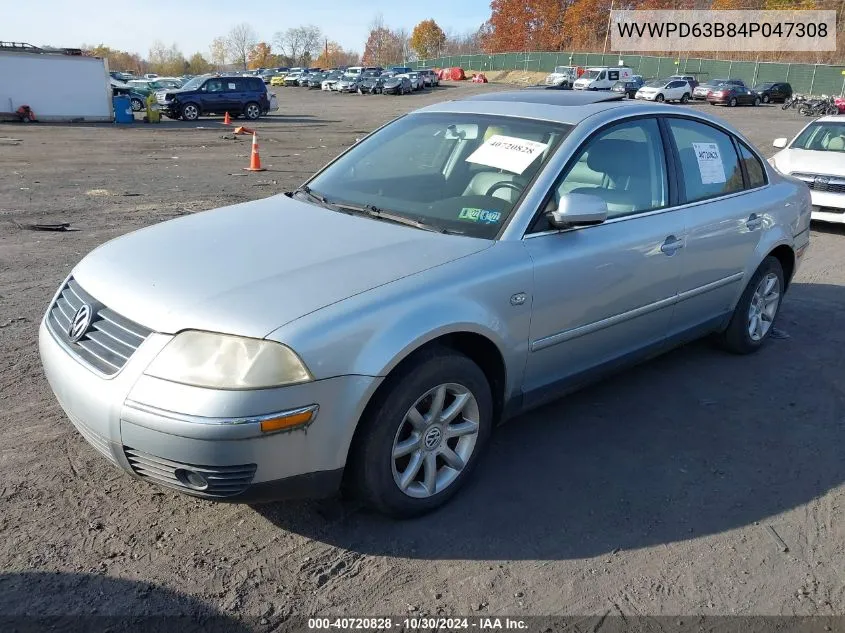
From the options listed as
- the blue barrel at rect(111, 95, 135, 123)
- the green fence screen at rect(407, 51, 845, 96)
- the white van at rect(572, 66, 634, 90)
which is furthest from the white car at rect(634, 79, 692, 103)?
the blue barrel at rect(111, 95, 135, 123)

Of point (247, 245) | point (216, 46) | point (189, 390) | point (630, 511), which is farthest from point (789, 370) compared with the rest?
point (216, 46)

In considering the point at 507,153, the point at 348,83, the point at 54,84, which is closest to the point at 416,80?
the point at 348,83

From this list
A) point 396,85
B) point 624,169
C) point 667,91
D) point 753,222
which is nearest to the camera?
point 624,169

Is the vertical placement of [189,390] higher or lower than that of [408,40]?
lower

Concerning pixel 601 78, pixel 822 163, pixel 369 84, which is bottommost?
pixel 822 163

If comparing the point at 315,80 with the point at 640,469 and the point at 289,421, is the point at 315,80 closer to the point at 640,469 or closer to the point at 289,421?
the point at 640,469

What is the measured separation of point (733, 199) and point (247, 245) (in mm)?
3184

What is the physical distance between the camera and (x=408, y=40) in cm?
13162

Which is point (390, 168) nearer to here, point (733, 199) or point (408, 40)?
point (733, 199)

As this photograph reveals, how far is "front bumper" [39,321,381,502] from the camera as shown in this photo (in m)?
2.51

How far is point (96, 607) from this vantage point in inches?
99.9

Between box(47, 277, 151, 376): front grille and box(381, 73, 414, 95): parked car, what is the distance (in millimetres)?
52298

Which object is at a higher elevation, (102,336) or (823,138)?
(823,138)

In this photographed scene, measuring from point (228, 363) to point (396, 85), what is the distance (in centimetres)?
5309
